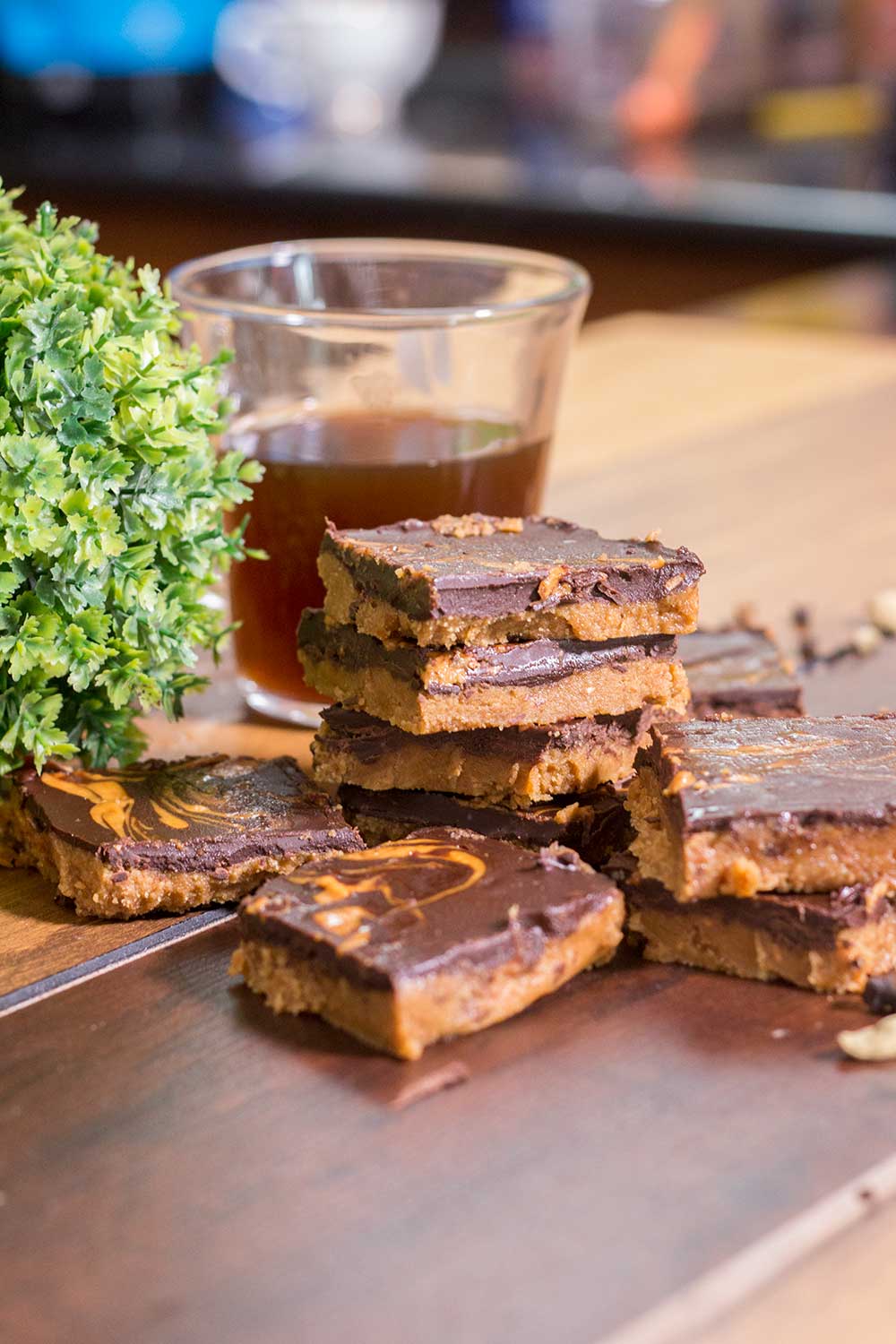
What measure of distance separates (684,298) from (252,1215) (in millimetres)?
3832

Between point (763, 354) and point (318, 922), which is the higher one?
point (763, 354)

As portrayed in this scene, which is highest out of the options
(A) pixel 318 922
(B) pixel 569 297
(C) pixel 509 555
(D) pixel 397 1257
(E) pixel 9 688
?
(B) pixel 569 297

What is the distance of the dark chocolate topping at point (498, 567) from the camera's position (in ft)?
5.12

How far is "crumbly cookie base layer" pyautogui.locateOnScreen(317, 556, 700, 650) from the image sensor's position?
157 centimetres

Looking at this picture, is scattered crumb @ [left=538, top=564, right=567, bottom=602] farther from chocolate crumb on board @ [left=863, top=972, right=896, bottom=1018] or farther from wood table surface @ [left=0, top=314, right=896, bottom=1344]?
chocolate crumb on board @ [left=863, top=972, right=896, bottom=1018]

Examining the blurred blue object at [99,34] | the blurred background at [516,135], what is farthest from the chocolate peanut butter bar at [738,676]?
the blurred blue object at [99,34]

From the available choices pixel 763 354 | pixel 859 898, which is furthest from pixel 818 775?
pixel 763 354

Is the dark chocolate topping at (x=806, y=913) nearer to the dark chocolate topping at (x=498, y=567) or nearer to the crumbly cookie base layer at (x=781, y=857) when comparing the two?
the crumbly cookie base layer at (x=781, y=857)

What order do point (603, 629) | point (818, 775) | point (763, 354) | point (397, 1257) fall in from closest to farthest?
point (397, 1257), point (818, 775), point (603, 629), point (763, 354)

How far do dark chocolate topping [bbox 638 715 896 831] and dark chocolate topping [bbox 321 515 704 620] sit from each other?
→ 156 mm

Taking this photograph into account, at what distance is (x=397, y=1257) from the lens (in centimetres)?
112

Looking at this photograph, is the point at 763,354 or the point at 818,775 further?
the point at 763,354

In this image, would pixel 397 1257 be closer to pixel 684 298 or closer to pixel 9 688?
pixel 9 688

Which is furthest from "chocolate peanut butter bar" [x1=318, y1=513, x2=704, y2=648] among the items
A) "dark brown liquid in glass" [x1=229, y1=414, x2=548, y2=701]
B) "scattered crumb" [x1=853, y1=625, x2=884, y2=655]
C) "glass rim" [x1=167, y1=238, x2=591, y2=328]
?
"scattered crumb" [x1=853, y1=625, x2=884, y2=655]
